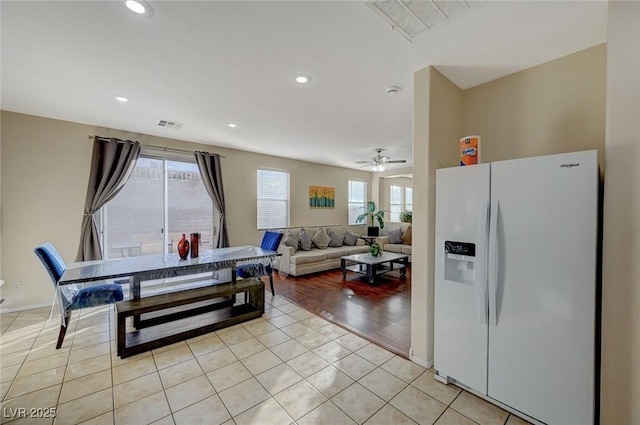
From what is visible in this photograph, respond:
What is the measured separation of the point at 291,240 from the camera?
5500 millimetres

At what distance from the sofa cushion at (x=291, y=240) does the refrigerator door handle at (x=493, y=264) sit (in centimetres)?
398

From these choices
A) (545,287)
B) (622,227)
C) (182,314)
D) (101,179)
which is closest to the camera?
(622,227)

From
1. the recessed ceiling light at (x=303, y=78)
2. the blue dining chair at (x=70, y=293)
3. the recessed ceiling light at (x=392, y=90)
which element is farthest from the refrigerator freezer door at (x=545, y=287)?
the blue dining chair at (x=70, y=293)

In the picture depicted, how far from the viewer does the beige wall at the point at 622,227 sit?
1301 millimetres

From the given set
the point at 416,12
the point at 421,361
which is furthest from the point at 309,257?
the point at 416,12

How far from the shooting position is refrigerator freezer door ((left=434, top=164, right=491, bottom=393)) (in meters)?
1.80

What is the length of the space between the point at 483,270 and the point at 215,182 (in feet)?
15.2

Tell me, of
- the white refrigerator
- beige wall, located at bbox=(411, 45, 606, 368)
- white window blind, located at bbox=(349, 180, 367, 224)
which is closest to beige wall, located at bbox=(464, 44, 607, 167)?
beige wall, located at bbox=(411, 45, 606, 368)

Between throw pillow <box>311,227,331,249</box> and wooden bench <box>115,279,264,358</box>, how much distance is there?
104 inches

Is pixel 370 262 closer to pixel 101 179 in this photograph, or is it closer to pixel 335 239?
pixel 335 239

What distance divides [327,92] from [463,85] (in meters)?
1.40

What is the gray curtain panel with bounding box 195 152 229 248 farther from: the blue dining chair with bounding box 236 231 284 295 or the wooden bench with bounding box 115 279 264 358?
the wooden bench with bounding box 115 279 264 358

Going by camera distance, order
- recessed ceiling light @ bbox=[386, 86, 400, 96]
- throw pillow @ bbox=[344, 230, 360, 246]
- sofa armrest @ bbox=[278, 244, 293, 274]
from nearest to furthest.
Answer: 1. recessed ceiling light @ bbox=[386, 86, 400, 96]
2. sofa armrest @ bbox=[278, 244, 293, 274]
3. throw pillow @ bbox=[344, 230, 360, 246]

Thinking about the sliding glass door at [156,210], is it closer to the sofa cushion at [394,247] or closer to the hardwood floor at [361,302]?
the hardwood floor at [361,302]
